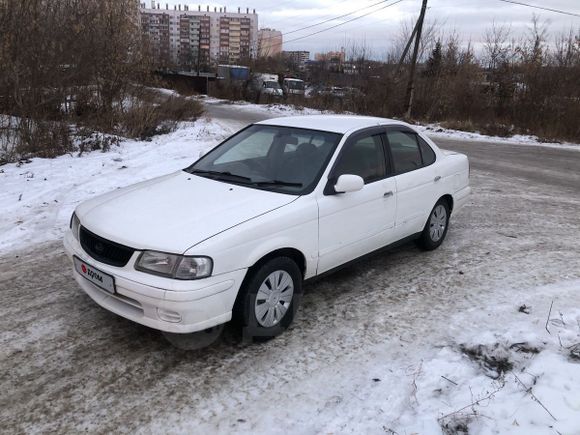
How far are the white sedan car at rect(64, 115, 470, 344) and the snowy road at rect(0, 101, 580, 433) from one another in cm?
33

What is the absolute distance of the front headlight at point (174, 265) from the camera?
3092 millimetres

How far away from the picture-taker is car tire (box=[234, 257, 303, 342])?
3393 mm

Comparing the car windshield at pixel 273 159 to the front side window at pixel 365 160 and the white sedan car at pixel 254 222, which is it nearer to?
the white sedan car at pixel 254 222

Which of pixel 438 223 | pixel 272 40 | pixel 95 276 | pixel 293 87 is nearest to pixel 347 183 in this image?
pixel 95 276

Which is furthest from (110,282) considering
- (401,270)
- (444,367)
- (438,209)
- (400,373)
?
(438,209)

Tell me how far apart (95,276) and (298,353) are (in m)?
1.54

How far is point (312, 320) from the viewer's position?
3.97 meters

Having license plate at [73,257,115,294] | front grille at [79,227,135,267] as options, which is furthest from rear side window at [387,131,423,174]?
license plate at [73,257,115,294]

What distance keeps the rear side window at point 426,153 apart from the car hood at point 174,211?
216cm

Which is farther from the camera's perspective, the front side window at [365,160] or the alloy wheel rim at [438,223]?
the alloy wheel rim at [438,223]

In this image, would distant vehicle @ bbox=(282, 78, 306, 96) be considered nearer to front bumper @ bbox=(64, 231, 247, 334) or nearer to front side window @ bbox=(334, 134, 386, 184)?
front side window @ bbox=(334, 134, 386, 184)

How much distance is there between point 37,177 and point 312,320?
20.8ft

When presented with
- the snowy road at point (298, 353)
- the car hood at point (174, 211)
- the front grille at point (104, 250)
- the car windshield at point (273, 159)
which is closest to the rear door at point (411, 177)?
the snowy road at point (298, 353)

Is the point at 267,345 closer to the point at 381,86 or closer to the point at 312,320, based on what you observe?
the point at 312,320
